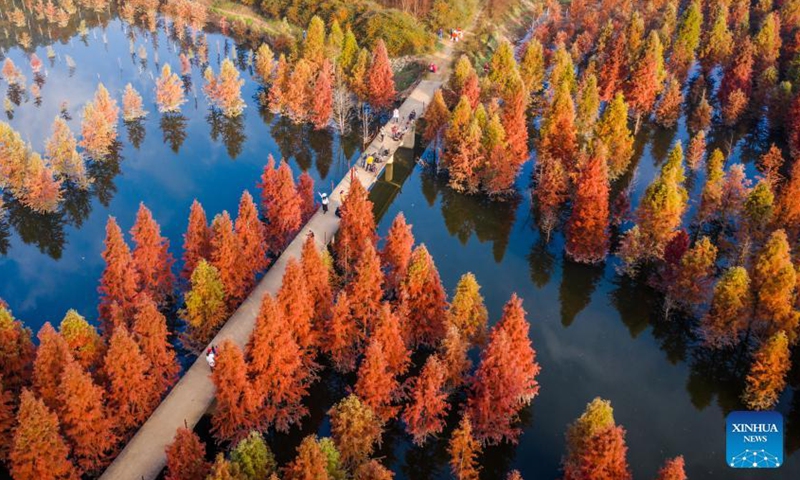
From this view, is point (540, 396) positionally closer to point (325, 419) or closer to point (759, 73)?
point (325, 419)

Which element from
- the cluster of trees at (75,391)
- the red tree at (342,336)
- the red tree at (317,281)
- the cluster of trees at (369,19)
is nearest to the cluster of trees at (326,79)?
the cluster of trees at (369,19)

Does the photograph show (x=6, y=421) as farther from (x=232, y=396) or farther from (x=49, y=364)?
(x=232, y=396)

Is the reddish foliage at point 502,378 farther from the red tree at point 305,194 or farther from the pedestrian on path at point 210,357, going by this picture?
the red tree at point 305,194

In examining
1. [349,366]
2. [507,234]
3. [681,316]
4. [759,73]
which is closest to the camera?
[349,366]

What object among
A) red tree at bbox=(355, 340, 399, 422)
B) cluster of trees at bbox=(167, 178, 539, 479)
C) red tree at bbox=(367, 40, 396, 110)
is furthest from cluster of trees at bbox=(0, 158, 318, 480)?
red tree at bbox=(367, 40, 396, 110)

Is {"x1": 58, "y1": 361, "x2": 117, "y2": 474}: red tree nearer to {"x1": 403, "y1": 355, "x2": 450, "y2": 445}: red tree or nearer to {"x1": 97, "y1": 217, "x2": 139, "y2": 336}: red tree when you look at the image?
{"x1": 97, "y1": 217, "x2": 139, "y2": 336}: red tree

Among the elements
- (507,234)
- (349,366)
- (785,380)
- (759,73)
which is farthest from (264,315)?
(759,73)
